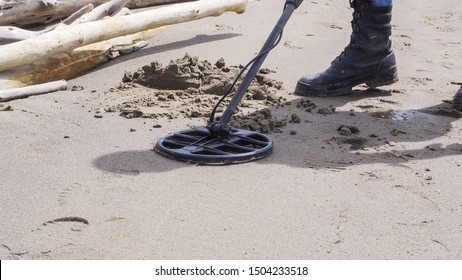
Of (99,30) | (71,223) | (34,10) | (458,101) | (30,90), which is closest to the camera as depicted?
(71,223)

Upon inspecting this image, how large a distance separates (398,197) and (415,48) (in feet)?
10.7

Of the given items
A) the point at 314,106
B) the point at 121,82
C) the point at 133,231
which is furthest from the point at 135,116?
the point at 133,231

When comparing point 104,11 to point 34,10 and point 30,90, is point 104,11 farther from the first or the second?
point 30,90

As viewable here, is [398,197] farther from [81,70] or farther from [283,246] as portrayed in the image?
[81,70]

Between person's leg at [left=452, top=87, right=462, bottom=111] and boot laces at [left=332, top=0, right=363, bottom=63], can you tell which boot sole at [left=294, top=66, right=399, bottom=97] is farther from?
person's leg at [left=452, top=87, right=462, bottom=111]

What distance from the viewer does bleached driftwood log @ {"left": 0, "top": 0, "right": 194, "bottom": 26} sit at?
6.22 m

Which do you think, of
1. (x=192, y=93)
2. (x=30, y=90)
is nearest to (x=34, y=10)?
(x=30, y=90)

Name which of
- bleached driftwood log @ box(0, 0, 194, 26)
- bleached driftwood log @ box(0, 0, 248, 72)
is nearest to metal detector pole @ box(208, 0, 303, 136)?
bleached driftwood log @ box(0, 0, 248, 72)

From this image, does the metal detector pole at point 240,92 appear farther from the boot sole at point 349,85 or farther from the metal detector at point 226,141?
the boot sole at point 349,85

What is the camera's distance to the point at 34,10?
6.42 meters

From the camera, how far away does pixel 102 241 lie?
3.06 metres

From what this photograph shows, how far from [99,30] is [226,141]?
6.22ft

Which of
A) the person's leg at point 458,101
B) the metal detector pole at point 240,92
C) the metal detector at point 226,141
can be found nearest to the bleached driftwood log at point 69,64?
the metal detector at point 226,141
